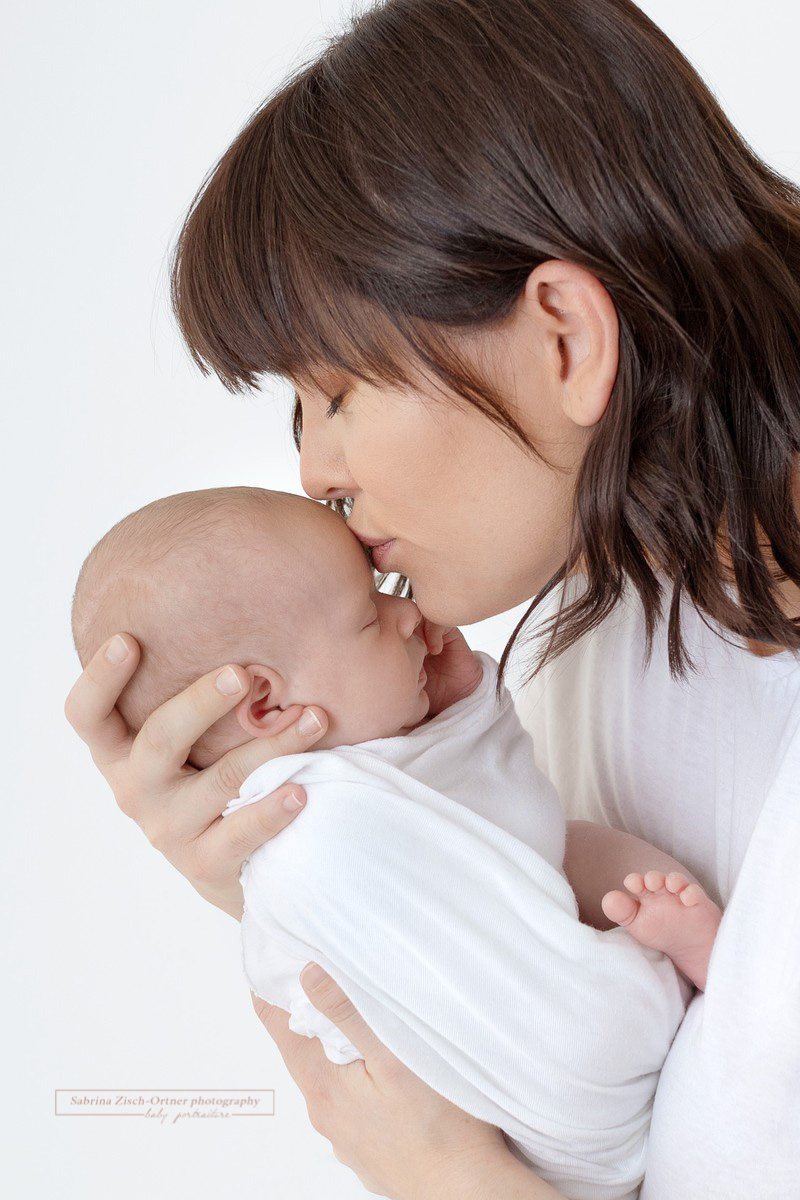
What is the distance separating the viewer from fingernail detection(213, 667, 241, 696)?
1.19m

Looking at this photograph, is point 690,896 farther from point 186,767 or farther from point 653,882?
point 186,767

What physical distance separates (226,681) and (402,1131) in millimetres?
490

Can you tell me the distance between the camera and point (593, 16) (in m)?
1.14

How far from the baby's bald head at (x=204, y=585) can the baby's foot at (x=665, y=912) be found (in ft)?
1.38

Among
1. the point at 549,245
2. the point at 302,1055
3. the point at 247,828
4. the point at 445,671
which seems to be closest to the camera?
the point at 549,245

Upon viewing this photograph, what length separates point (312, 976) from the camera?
1.21 metres

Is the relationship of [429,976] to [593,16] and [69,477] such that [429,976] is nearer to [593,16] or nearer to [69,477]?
[593,16]

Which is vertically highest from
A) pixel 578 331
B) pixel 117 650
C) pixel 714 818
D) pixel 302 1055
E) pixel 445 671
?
pixel 578 331

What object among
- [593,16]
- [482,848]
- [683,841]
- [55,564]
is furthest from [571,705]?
[55,564]

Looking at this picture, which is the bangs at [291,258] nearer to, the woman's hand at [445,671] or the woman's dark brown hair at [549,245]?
the woman's dark brown hair at [549,245]

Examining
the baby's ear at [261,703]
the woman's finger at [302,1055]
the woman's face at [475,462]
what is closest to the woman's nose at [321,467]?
the woman's face at [475,462]

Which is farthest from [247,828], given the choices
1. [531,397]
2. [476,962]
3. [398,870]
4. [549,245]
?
[549,245]

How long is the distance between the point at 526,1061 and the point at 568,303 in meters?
0.72

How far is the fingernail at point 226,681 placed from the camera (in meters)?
1.19
